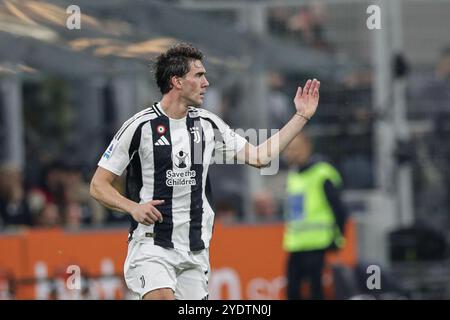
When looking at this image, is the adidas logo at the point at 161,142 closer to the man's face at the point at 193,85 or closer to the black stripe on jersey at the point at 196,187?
the black stripe on jersey at the point at 196,187

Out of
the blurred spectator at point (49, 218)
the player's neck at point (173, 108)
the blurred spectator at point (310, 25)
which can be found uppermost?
the blurred spectator at point (310, 25)

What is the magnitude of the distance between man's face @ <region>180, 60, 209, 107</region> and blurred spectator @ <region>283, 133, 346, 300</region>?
5766 mm

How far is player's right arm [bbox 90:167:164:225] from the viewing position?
32.4ft

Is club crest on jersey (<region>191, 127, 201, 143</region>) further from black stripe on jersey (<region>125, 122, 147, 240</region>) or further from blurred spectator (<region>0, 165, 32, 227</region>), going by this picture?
blurred spectator (<region>0, 165, 32, 227</region>)

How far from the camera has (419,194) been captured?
19500 mm

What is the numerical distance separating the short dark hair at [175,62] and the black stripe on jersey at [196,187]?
30 cm

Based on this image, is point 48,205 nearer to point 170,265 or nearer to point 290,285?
point 290,285

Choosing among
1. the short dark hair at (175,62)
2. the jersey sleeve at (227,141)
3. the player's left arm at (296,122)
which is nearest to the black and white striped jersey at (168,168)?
the jersey sleeve at (227,141)

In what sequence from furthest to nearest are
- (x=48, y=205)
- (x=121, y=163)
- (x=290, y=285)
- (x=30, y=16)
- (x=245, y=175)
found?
(x=245, y=175) → (x=48, y=205) → (x=290, y=285) → (x=30, y=16) → (x=121, y=163)

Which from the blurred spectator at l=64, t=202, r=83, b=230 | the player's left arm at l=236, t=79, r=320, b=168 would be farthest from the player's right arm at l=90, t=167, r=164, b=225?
the blurred spectator at l=64, t=202, r=83, b=230

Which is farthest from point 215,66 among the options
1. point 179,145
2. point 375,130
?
point 179,145

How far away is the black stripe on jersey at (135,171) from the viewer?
10195mm
